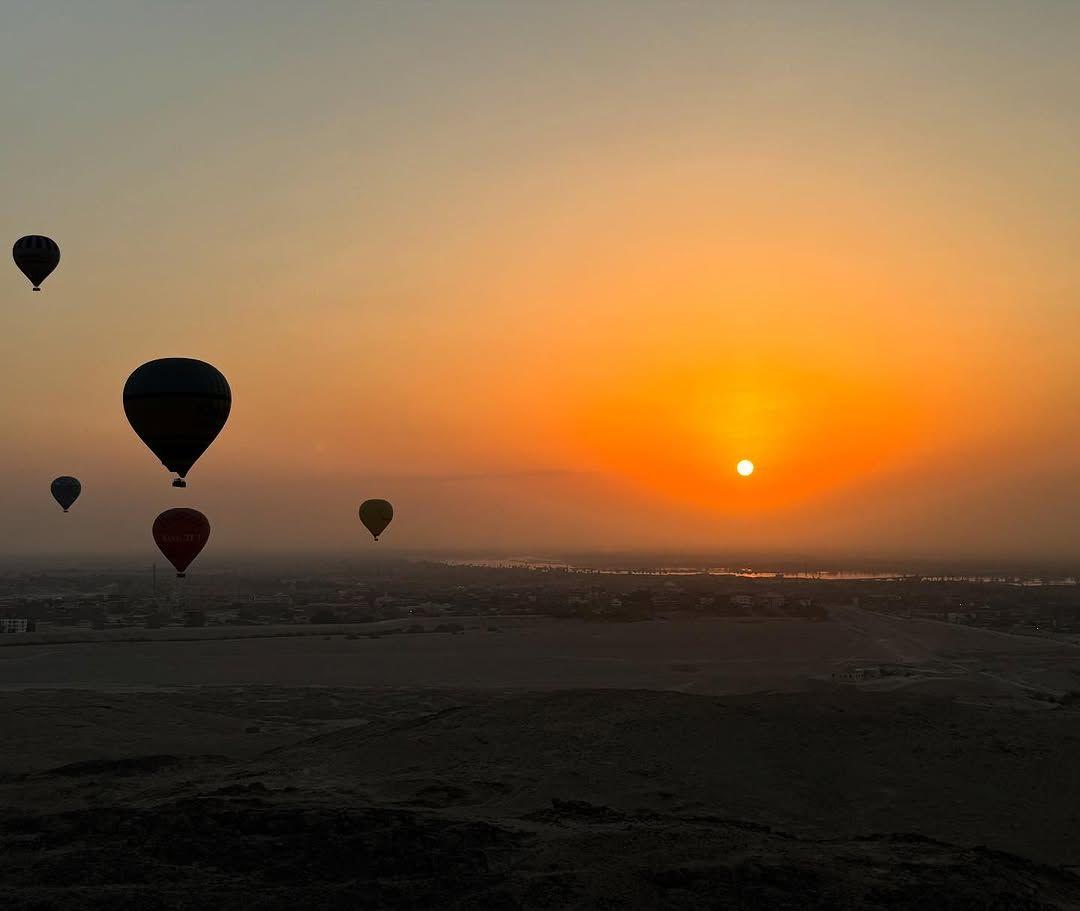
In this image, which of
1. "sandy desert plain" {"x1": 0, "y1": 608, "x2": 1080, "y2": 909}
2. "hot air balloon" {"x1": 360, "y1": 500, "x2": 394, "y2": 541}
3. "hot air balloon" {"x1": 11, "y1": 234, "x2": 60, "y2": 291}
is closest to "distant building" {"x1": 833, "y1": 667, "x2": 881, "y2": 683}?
"sandy desert plain" {"x1": 0, "y1": 608, "x2": 1080, "y2": 909}

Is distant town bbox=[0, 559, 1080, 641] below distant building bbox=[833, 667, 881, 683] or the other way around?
the other way around

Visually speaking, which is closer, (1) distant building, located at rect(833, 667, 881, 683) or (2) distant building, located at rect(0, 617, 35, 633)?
(1) distant building, located at rect(833, 667, 881, 683)

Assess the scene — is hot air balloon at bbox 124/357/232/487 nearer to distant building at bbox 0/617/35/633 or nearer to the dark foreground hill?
the dark foreground hill

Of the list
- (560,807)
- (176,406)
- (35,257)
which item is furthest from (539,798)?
(35,257)

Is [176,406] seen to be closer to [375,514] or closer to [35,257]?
[35,257]

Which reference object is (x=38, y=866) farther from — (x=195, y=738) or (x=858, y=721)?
(x=858, y=721)

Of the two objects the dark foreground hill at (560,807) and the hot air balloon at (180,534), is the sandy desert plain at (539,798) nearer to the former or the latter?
the dark foreground hill at (560,807)

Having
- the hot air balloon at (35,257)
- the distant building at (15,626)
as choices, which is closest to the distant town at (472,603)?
the distant building at (15,626)
